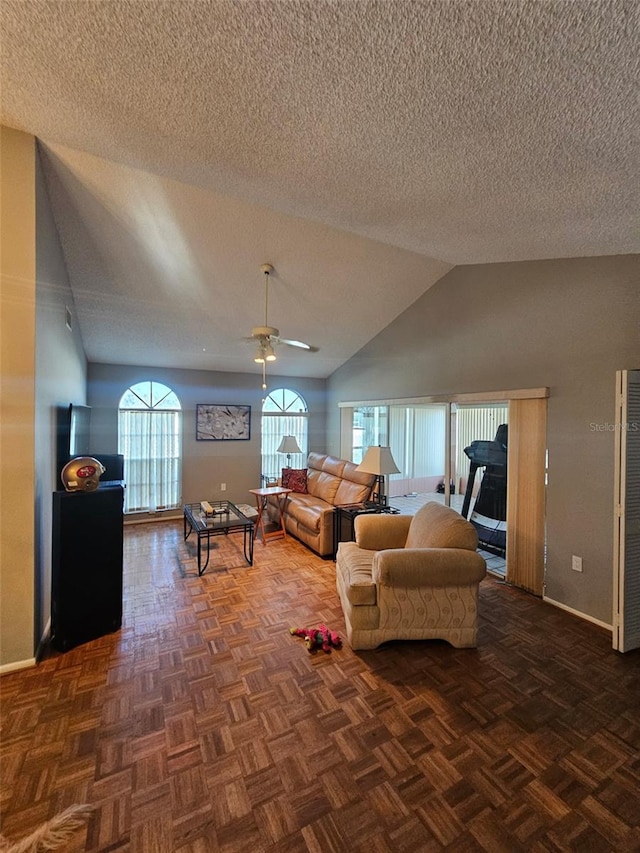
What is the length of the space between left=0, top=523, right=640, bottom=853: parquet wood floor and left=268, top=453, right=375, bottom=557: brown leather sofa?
4.61 ft

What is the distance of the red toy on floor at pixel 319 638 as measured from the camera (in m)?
2.41

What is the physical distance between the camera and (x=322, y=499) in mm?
4992

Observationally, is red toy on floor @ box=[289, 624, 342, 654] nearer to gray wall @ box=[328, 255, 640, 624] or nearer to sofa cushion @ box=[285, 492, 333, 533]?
sofa cushion @ box=[285, 492, 333, 533]

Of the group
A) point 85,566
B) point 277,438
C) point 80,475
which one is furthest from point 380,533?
point 277,438

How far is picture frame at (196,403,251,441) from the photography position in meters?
5.89

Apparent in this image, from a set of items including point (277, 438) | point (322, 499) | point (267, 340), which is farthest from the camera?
point (277, 438)

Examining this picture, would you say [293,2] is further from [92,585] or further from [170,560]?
[170,560]

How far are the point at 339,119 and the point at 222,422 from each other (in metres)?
5.12

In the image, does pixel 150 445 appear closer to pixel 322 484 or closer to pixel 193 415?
pixel 193 415

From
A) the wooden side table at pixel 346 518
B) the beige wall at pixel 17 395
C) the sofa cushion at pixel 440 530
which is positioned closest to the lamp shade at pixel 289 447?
the wooden side table at pixel 346 518

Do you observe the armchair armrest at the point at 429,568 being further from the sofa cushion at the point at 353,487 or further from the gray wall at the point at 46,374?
the gray wall at the point at 46,374

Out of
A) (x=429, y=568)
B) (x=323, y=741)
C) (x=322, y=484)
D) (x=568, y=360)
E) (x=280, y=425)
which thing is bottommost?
(x=323, y=741)

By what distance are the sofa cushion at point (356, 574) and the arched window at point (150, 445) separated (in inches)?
145

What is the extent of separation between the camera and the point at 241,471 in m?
6.22
